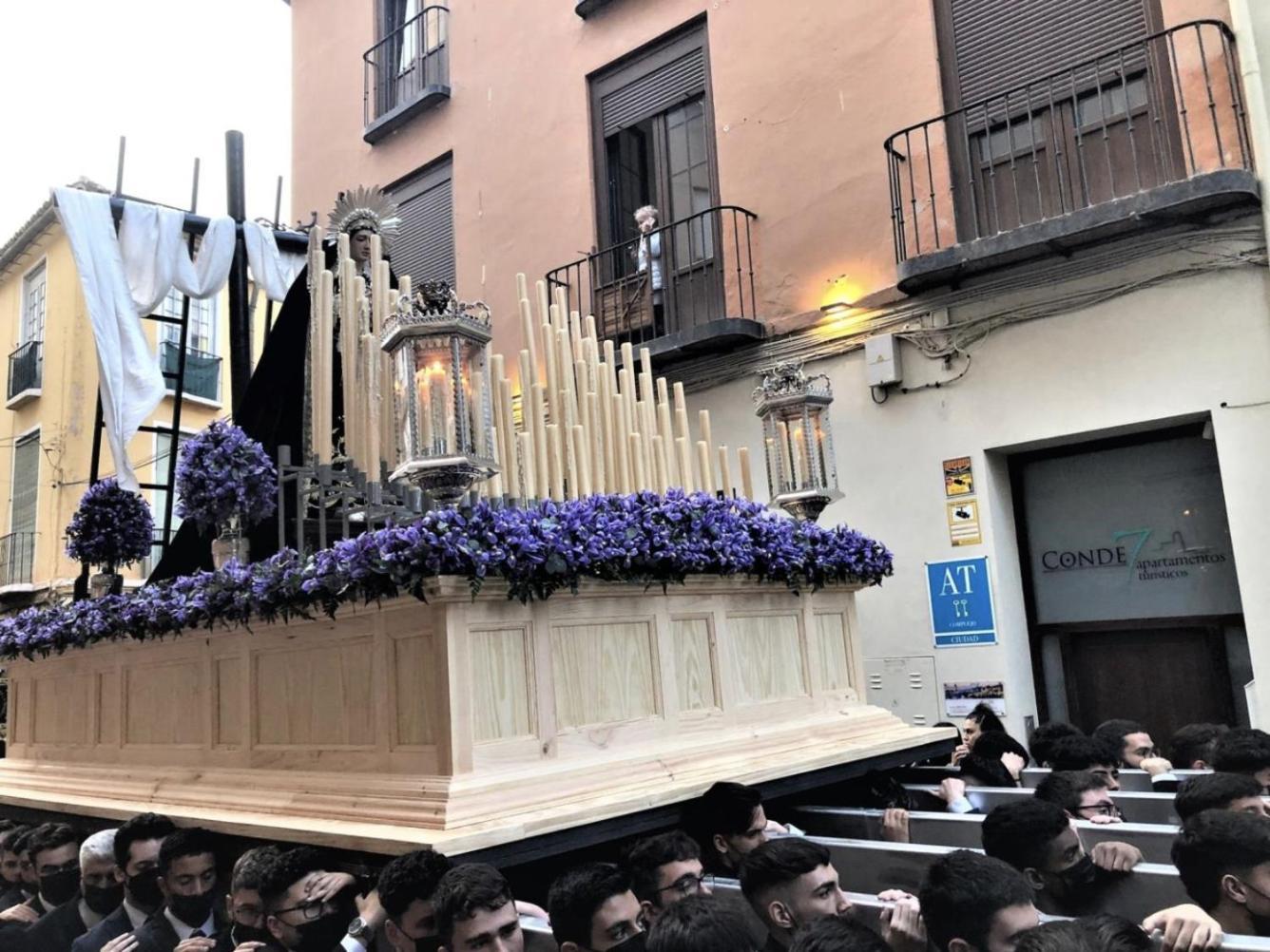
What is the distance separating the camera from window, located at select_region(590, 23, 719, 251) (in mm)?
8883

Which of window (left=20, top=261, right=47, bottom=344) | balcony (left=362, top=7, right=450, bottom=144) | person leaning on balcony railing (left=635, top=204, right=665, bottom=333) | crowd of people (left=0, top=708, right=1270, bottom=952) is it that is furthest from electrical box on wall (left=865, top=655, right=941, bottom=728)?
window (left=20, top=261, right=47, bottom=344)

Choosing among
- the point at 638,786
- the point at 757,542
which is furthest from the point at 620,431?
the point at 638,786

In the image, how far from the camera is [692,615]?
13.4 ft

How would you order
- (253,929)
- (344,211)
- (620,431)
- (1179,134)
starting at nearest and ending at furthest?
(253,929) → (620,431) → (344,211) → (1179,134)

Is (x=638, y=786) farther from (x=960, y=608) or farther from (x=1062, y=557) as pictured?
(x=1062, y=557)

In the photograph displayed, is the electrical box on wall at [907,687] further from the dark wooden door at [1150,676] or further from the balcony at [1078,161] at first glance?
the balcony at [1078,161]

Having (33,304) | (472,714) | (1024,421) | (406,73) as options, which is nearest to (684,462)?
(472,714)

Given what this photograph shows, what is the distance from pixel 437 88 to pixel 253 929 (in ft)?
30.5

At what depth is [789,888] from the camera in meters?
2.67

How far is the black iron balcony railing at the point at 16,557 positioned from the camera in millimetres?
14586

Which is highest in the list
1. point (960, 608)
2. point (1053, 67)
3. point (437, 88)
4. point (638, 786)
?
point (437, 88)

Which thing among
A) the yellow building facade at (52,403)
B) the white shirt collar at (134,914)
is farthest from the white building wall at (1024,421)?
the yellow building facade at (52,403)

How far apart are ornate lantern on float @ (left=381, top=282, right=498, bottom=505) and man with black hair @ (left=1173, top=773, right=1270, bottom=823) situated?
8.02ft

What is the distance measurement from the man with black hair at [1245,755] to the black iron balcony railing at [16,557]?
580 inches
